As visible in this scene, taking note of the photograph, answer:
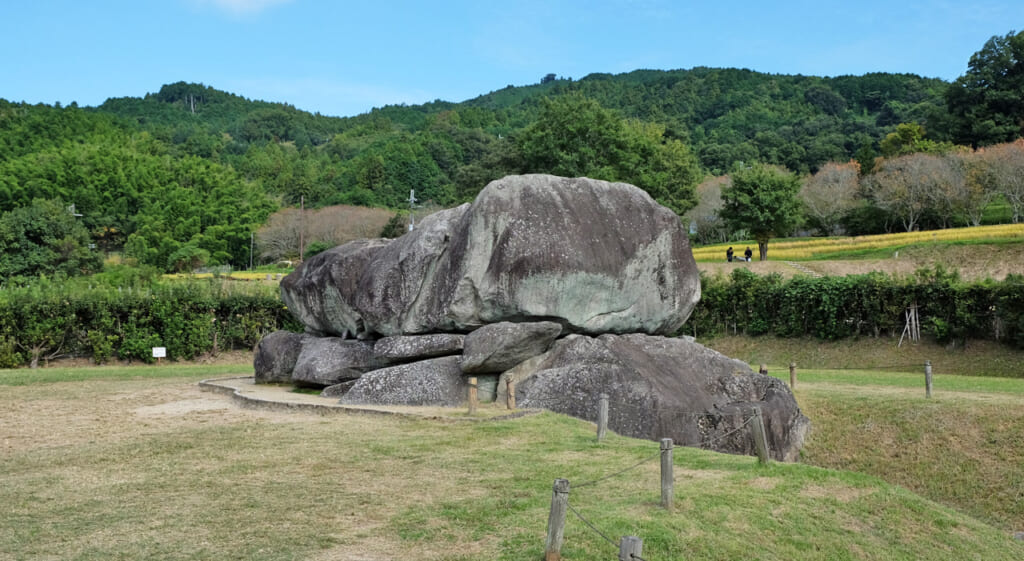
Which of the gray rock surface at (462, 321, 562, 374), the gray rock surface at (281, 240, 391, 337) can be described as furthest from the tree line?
the gray rock surface at (462, 321, 562, 374)

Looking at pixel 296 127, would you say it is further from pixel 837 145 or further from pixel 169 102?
pixel 837 145

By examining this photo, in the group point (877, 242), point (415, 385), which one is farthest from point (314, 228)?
point (415, 385)

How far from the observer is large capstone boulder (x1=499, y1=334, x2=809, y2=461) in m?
15.5

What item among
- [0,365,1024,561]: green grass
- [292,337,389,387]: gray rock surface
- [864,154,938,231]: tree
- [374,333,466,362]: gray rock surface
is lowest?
[0,365,1024,561]: green grass

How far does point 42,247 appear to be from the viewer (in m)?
55.9

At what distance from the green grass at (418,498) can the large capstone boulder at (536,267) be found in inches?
144

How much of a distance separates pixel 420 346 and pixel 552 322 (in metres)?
3.15

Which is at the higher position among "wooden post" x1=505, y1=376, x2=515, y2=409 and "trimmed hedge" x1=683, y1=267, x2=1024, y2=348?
"trimmed hedge" x1=683, y1=267, x2=1024, y2=348

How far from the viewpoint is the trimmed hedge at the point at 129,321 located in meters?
30.4

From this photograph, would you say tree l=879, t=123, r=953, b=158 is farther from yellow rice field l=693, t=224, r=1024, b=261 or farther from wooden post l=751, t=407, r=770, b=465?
wooden post l=751, t=407, r=770, b=465

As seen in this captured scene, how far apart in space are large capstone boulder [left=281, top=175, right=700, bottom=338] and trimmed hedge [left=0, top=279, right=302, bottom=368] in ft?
49.1

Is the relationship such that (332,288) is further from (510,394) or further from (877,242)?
(877,242)

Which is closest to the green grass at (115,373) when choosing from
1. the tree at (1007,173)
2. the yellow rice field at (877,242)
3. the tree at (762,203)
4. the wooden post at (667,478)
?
the wooden post at (667,478)

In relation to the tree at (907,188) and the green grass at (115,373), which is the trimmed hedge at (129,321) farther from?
the tree at (907,188)
